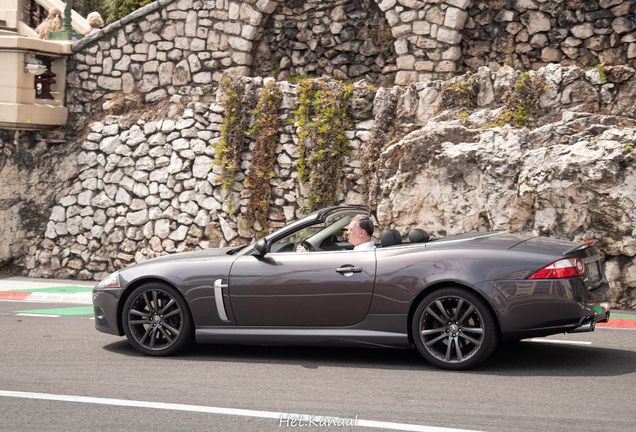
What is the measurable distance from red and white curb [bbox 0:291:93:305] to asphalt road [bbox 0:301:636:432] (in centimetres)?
376

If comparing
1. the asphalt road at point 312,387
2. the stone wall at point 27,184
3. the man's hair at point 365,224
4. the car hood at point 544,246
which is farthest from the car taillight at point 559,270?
the stone wall at point 27,184

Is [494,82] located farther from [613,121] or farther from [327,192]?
[327,192]

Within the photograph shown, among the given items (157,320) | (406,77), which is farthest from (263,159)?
(157,320)

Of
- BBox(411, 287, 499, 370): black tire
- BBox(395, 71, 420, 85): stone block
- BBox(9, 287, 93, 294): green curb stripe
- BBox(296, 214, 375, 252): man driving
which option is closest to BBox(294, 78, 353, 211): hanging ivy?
BBox(395, 71, 420, 85): stone block

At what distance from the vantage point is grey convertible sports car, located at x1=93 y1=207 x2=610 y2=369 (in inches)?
217

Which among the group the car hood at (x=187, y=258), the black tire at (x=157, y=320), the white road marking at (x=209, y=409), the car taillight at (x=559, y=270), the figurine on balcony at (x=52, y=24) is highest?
the figurine on balcony at (x=52, y=24)

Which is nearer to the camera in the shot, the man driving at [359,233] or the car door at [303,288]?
the car door at [303,288]

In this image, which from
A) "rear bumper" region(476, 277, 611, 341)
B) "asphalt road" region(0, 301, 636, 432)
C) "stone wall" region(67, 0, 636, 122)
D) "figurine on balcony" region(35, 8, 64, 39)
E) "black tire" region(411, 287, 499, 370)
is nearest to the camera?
"asphalt road" region(0, 301, 636, 432)

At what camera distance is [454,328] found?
18.4ft

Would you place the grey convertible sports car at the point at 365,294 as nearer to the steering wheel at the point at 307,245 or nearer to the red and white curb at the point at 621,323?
the steering wheel at the point at 307,245

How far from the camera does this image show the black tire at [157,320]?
252 inches

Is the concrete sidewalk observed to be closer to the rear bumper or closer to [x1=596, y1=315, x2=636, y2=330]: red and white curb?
[x1=596, y1=315, x2=636, y2=330]: red and white curb

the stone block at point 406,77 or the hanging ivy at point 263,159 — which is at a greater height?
the stone block at point 406,77

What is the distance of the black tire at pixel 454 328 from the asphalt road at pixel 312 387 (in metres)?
0.16
